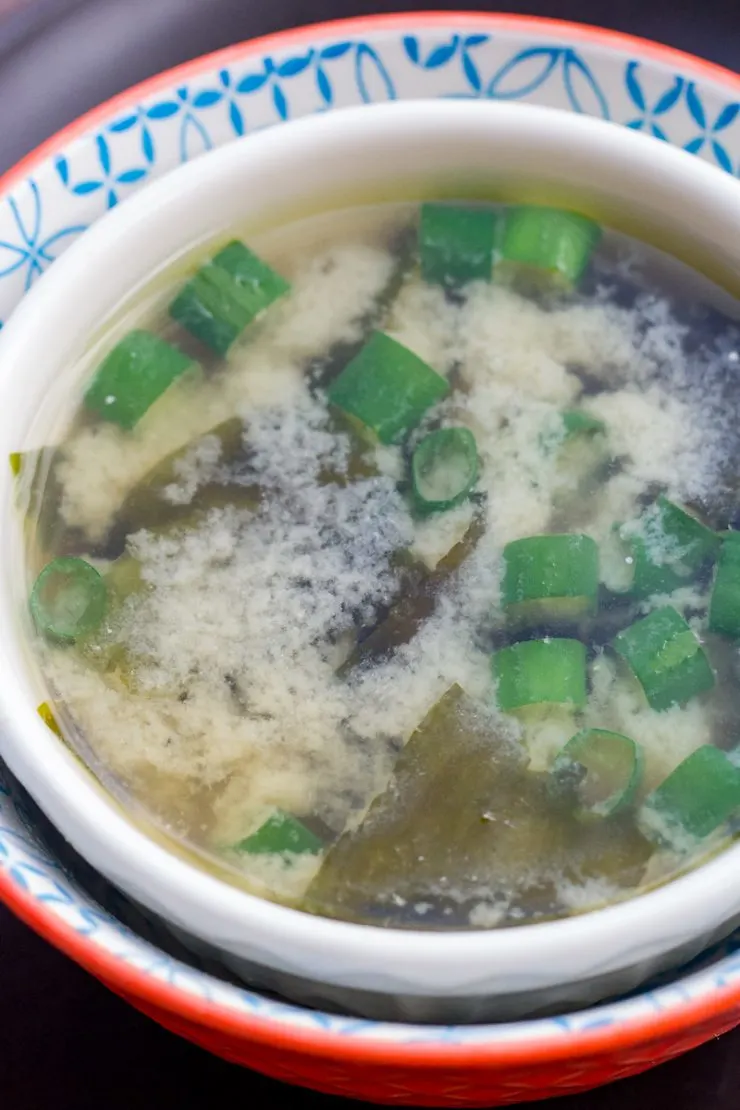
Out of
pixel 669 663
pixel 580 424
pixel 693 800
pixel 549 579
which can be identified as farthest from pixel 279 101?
pixel 693 800

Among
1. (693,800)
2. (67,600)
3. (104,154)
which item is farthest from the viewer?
(104,154)

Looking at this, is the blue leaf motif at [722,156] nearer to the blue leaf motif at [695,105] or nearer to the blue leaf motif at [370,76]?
the blue leaf motif at [695,105]

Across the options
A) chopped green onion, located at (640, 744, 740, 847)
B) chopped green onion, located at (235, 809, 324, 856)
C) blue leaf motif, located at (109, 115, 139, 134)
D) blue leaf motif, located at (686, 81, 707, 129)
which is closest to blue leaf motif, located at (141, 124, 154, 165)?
blue leaf motif, located at (109, 115, 139, 134)

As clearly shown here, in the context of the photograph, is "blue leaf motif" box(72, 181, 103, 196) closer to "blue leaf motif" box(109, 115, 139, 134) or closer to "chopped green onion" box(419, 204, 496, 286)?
"blue leaf motif" box(109, 115, 139, 134)

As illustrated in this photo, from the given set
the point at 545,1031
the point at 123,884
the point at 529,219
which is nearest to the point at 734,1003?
the point at 545,1031

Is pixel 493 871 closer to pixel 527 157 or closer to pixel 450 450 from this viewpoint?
pixel 450 450

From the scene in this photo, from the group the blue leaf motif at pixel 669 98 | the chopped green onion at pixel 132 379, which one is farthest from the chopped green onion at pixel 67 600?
the blue leaf motif at pixel 669 98

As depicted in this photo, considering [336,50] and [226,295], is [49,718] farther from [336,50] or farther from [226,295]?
[336,50]
